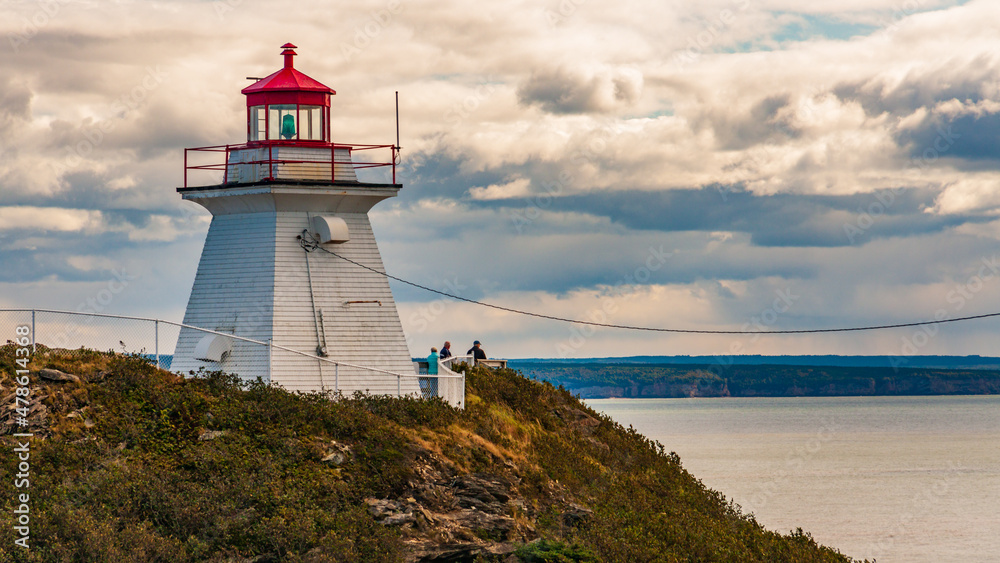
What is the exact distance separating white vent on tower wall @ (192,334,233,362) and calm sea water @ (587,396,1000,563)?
94.2 feet

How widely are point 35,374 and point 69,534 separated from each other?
4219 mm

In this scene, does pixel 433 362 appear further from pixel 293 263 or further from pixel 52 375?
pixel 52 375

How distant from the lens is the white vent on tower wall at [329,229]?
72.5 ft

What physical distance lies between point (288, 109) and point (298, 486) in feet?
31.1

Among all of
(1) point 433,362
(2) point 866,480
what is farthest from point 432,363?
(2) point 866,480

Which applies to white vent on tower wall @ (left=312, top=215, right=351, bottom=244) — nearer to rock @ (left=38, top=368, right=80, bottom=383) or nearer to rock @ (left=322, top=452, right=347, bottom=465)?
rock @ (left=322, top=452, right=347, bottom=465)

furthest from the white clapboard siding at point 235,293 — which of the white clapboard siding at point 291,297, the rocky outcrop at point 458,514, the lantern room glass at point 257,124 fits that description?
the rocky outcrop at point 458,514

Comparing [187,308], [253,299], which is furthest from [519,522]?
[187,308]

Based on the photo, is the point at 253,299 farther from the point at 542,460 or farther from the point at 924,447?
the point at 924,447

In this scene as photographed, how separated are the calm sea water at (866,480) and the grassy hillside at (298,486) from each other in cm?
2367

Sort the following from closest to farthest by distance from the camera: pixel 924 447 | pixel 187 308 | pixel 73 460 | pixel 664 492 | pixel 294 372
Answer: pixel 73 460 → pixel 294 372 → pixel 187 308 → pixel 664 492 → pixel 924 447

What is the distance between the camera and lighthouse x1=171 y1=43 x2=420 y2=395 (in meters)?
21.7

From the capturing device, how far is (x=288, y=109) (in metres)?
22.9

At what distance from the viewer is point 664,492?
25.2 m
